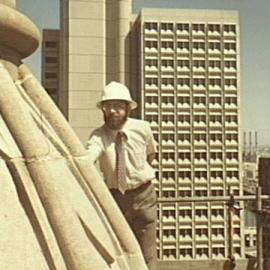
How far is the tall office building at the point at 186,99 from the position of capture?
6856 centimetres

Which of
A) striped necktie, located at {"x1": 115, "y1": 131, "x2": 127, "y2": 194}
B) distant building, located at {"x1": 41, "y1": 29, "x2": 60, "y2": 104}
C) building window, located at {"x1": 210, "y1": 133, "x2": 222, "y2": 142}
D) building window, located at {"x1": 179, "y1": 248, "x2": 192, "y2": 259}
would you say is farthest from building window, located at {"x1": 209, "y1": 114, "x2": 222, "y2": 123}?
striped necktie, located at {"x1": 115, "y1": 131, "x2": 127, "y2": 194}

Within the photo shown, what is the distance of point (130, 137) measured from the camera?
3.28 m

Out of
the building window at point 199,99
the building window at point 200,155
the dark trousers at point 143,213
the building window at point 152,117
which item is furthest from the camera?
the building window at point 199,99

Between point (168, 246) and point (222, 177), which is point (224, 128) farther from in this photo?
point (168, 246)

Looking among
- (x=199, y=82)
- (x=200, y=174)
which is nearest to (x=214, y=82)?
(x=199, y=82)

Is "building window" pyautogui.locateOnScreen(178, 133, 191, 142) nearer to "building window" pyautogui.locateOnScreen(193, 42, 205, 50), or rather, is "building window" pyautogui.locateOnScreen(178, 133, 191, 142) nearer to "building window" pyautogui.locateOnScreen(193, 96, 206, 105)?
"building window" pyautogui.locateOnScreen(193, 96, 206, 105)

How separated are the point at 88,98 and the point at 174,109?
1387 centimetres

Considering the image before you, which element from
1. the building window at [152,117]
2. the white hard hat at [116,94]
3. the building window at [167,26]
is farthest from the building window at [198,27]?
the white hard hat at [116,94]

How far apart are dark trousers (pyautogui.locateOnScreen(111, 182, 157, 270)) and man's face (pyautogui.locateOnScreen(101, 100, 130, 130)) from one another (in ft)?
1.38

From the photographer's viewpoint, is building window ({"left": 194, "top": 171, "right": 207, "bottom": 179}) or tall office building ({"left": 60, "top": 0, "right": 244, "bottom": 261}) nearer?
tall office building ({"left": 60, "top": 0, "right": 244, "bottom": 261})

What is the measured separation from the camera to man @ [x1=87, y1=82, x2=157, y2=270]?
3.12m

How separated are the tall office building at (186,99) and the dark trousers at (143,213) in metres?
62.6


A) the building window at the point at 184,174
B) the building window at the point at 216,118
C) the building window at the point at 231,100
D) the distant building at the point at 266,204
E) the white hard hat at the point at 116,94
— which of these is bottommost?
the building window at the point at 184,174

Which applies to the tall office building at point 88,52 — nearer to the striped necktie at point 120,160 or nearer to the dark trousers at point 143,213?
the dark trousers at point 143,213
